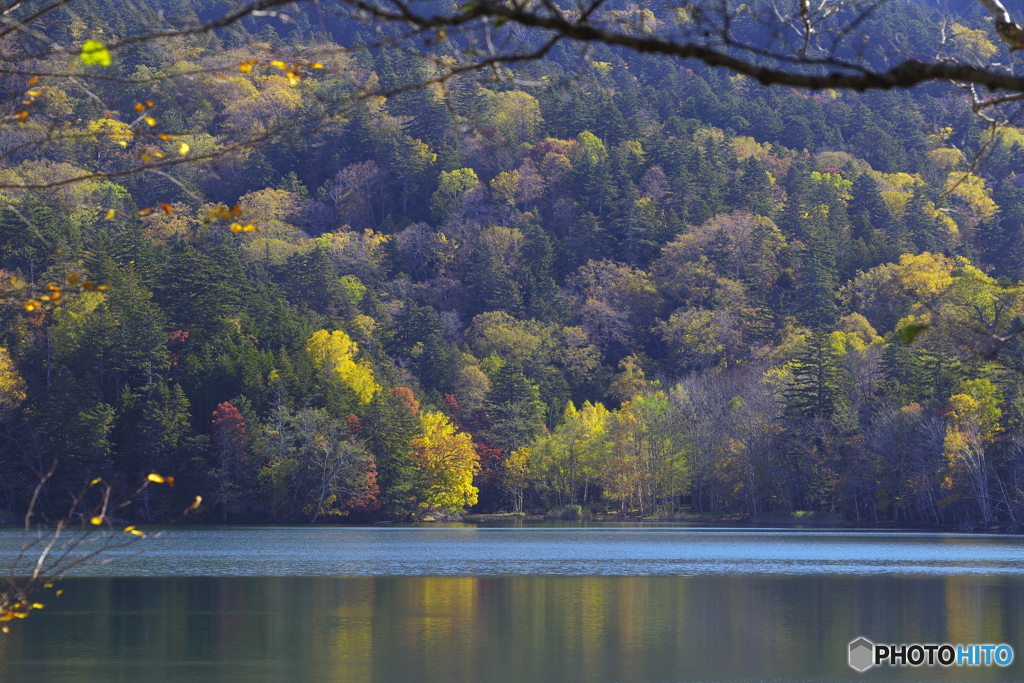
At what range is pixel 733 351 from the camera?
229 feet

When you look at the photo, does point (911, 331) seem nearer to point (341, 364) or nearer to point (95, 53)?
point (95, 53)

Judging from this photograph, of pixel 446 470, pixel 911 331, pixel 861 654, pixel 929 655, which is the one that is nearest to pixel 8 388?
pixel 446 470

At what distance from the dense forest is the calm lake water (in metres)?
13.9

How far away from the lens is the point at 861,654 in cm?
1570

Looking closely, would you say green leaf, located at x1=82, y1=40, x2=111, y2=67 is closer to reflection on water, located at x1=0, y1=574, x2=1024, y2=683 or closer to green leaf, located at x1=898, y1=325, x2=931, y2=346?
green leaf, located at x1=898, y1=325, x2=931, y2=346

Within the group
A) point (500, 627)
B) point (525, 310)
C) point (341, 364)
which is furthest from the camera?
point (525, 310)

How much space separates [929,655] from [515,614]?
272 inches

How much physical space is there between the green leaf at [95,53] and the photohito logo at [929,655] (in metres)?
13.6

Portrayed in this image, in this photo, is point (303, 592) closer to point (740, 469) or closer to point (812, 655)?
point (812, 655)

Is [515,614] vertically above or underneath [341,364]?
underneath

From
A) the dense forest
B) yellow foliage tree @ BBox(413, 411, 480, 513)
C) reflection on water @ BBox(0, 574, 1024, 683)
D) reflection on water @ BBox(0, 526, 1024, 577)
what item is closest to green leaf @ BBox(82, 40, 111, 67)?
reflection on water @ BBox(0, 574, 1024, 683)

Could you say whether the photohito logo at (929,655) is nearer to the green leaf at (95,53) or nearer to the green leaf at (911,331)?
the green leaf at (911,331)

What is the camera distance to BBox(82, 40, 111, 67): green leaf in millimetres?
3535

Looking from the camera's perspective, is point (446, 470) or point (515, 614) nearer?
point (515, 614)
